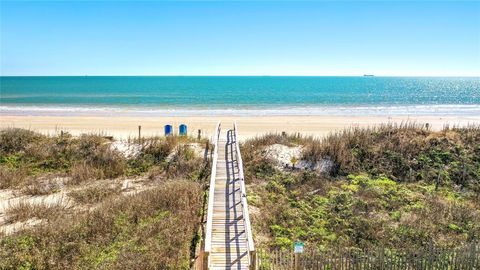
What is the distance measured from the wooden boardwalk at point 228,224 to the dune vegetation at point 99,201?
2.37 ft

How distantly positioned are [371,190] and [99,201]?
10993mm

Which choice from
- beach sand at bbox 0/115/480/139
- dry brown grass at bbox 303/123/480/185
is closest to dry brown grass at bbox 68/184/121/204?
dry brown grass at bbox 303/123/480/185

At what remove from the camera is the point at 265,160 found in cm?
1925

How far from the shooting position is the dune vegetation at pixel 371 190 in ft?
38.9

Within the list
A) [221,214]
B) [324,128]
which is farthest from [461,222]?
[324,128]

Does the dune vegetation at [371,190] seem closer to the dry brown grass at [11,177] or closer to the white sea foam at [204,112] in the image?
the dry brown grass at [11,177]

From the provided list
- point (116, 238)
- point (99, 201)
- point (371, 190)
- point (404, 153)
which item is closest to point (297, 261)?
point (116, 238)

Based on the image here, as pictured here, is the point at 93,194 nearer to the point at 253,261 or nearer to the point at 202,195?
the point at 202,195

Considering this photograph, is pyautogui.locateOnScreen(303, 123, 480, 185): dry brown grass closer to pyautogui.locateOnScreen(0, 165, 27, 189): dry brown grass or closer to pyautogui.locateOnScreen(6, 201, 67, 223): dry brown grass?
pyautogui.locateOnScreen(6, 201, 67, 223): dry brown grass

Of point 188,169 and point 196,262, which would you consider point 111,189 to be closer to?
point 188,169

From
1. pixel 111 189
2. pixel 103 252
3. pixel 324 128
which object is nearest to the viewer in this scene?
pixel 103 252

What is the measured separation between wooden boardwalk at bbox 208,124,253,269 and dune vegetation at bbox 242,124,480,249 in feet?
3.09

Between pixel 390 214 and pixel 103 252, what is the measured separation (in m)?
9.70

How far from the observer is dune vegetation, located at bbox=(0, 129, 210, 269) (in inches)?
392
